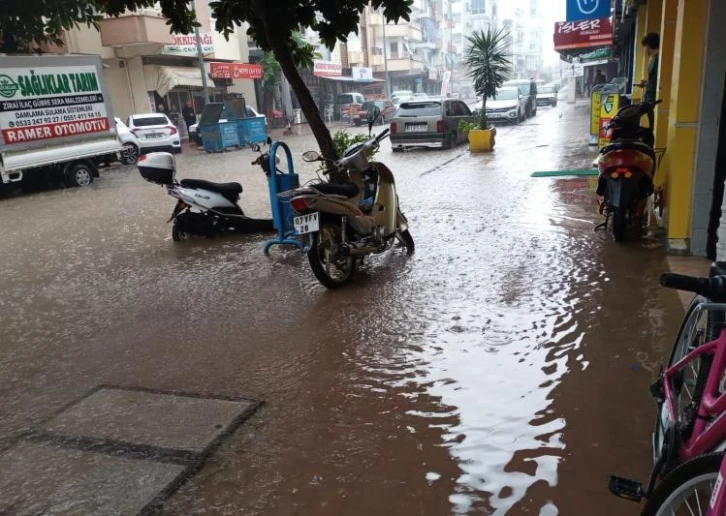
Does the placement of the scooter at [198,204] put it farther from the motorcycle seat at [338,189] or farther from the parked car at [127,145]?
the parked car at [127,145]

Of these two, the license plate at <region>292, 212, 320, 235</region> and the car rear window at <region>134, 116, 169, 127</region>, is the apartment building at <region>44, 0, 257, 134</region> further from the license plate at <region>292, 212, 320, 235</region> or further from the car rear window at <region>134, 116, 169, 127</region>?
the license plate at <region>292, 212, 320, 235</region>

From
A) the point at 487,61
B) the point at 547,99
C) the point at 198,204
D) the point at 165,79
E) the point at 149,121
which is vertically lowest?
the point at 547,99

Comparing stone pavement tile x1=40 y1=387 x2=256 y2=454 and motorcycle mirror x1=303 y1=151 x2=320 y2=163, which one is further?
motorcycle mirror x1=303 y1=151 x2=320 y2=163

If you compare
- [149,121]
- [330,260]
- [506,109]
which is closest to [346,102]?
[506,109]

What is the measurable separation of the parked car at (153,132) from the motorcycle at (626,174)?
16.2m

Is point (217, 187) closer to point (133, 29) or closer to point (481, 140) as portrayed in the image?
point (481, 140)

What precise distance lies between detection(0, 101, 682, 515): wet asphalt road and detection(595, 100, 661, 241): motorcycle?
0.33m

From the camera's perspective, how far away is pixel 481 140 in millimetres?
15367

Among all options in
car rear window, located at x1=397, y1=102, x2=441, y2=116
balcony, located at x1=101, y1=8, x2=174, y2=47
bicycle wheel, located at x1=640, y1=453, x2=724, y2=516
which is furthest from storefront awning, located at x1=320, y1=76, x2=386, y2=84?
bicycle wheel, located at x1=640, y1=453, x2=724, y2=516

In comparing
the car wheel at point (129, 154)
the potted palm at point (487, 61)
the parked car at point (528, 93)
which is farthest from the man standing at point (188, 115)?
the potted palm at point (487, 61)

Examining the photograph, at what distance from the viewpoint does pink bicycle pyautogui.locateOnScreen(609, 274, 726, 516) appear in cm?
178

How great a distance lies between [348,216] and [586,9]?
11626 mm

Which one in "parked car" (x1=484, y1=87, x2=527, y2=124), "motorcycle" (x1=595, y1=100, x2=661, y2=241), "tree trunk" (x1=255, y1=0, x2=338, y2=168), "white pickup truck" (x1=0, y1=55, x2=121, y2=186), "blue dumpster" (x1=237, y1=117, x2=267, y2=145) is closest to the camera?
"motorcycle" (x1=595, y1=100, x2=661, y2=241)

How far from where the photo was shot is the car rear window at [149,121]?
19.9 metres
